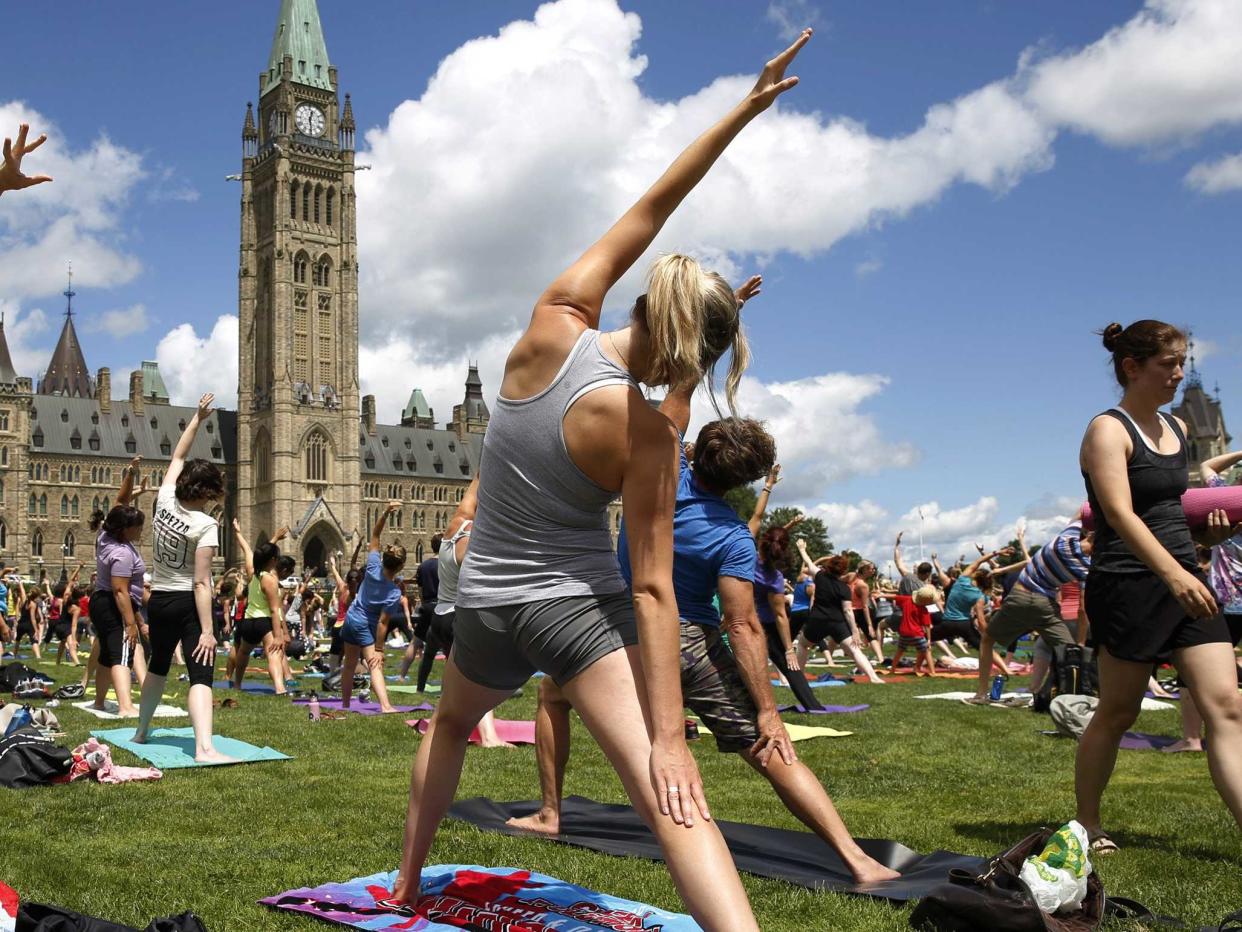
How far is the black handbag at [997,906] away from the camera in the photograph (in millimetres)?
3947

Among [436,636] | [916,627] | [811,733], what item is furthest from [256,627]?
[916,627]

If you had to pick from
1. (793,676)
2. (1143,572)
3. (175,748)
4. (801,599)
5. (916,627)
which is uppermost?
(1143,572)

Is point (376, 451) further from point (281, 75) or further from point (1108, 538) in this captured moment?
point (1108, 538)

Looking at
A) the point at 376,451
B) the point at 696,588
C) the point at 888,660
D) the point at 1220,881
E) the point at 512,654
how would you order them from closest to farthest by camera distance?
the point at 512,654
the point at 1220,881
the point at 696,588
the point at 888,660
the point at 376,451

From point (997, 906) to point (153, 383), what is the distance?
390 feet

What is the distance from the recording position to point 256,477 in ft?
315

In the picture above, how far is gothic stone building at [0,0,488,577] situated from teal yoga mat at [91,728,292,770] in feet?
278

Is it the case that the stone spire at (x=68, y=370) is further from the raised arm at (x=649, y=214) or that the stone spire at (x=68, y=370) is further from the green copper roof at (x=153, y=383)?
the raised arm at (x=649, y=214)

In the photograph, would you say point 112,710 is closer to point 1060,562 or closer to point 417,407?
point 1060,562

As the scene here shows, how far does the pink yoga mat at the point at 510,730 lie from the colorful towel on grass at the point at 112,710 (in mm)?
2600

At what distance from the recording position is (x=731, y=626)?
196 inches

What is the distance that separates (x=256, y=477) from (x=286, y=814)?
93.5 metres

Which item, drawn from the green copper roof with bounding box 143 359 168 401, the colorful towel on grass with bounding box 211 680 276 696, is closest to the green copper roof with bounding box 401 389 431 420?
the green copper roof with bounding box 143 359 168 401

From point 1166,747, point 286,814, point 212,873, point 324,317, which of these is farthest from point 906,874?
point 324,317
